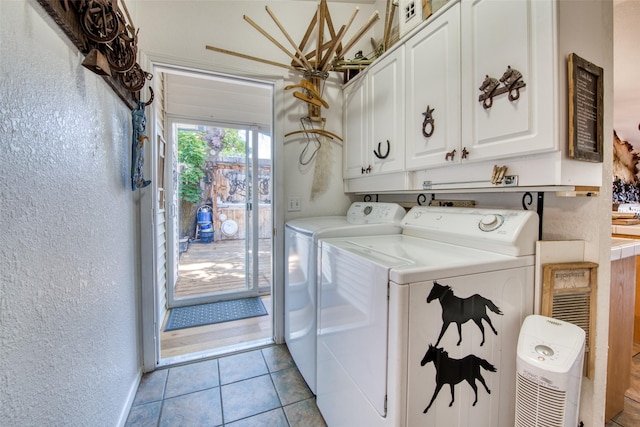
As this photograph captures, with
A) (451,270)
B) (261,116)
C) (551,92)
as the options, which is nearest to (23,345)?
(451,270)

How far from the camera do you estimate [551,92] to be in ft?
3.02

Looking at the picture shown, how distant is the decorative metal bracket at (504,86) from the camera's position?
101 cm

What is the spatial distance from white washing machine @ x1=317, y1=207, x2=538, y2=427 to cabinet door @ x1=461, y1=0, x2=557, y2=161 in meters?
0.32

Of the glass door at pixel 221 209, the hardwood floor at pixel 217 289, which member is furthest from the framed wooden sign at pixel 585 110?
the glass door at pixel 221 209

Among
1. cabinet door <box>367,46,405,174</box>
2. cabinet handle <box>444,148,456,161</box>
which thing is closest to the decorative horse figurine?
cabinet handle <box>444,148,456,161</box>

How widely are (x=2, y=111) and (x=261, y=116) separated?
8.90 feet

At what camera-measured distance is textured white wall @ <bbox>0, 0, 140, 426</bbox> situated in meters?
0.66

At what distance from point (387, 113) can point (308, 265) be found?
3.59ft

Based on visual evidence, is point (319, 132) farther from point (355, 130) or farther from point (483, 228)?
point (483, 228)

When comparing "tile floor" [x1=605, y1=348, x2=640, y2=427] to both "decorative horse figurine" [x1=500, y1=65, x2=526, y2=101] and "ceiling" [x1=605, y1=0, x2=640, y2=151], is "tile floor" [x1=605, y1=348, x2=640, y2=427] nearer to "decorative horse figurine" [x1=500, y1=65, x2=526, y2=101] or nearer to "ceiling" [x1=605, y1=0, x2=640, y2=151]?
"decorative horse figurine" [x1=500, y1=65, x2=526, y2=101]

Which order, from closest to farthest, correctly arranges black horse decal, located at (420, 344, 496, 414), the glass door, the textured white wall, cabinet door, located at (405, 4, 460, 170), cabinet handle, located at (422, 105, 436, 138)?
1. the textured white wall
2. black horse decal, located at (420, 344, 496, 414)
3. cabinet door, located at (405, 4, 460, 170)
4. cabinet handle, located at (422, 105, 436, 138)
5. the glass door

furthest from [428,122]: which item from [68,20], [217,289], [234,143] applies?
[217,289]

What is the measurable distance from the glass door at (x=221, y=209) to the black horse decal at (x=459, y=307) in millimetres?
2319

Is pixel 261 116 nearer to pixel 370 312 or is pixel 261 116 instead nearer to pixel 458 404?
pixel 370 312
